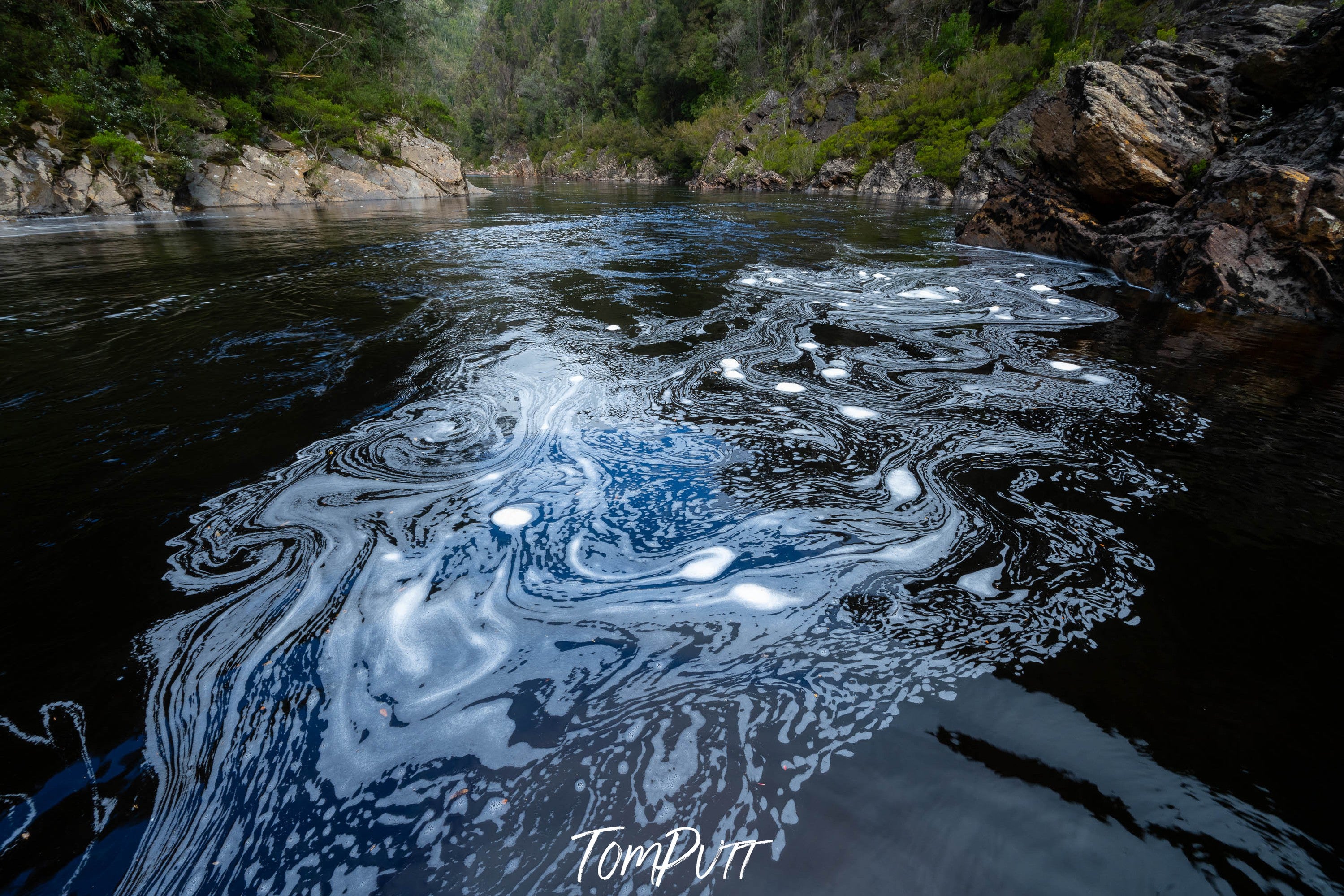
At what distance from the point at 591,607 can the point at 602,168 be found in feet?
183

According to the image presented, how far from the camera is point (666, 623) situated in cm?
143

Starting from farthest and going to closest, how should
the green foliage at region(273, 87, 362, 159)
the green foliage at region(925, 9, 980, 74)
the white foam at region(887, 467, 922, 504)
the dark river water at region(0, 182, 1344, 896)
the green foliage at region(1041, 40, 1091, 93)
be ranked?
the green foliage at region(925, 9, 980, 74), the green foliage at region(1041, 40, 1091, 93), the green foliage at region(273, 87, 362, 159), the white foam at region(887, 467, 922, 504), the dark river water at region(0, 182, 1344, 896)

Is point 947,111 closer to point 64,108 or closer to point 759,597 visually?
point 64,108

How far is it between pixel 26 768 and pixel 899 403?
3125 millimetres

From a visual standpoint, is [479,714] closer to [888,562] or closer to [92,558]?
[888,562]

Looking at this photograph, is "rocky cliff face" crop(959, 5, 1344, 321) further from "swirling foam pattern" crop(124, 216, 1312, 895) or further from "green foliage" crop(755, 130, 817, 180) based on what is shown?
"green foliage" crop(755, 130, 817, 180)

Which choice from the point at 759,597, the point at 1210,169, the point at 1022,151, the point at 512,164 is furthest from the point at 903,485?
the point at 512,164

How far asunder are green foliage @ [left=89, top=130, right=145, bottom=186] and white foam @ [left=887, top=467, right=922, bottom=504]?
17267 mm

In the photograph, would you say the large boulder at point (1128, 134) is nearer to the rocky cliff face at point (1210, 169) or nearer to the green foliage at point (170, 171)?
the rocky cliff face at point (1210, 169)

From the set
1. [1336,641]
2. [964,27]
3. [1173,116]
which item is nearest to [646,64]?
[964,27]

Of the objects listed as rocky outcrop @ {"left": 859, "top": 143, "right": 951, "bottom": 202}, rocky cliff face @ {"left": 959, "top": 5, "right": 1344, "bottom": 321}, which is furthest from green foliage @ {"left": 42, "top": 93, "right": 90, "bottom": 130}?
rocky outcrop @ {"left": 859, "top": 143, "right": 951, "bottom": 202}

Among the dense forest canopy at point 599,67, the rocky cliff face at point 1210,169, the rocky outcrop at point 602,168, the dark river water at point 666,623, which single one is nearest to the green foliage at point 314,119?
the dense forest canopy at point 599,67

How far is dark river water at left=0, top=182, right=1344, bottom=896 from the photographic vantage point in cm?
94

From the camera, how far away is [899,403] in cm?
277
